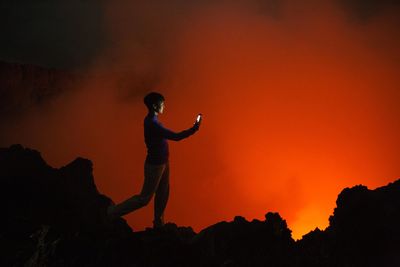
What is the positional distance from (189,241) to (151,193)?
4.02ft

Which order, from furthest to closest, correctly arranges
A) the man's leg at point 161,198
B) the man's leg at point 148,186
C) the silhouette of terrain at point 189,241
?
the man's leg at point 161,198
the man's leg at point 148,186
the silhouette of terrain at point 189,241

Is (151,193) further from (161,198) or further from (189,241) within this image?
(189,241)

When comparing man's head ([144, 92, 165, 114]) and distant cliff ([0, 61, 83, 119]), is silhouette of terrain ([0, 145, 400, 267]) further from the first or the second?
distant cliff ([0, 61, 83, 119])

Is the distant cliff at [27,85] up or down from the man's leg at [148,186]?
up

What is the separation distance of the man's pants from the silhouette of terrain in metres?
→ 0.50

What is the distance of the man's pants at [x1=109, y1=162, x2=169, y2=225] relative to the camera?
250 inches

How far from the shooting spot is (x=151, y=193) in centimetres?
671

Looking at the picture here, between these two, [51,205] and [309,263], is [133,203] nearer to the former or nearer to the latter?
[51,205]

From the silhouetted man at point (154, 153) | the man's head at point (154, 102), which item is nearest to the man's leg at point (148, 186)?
the silhouetted man at point (154, 153)

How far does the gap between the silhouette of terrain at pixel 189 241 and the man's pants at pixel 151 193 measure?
504 mm

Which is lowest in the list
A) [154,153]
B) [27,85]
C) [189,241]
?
[189,241]

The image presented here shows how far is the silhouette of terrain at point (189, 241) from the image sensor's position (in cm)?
500

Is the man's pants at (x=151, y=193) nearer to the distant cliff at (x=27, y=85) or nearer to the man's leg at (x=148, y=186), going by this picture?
the man's leg at (x=148, y=186)

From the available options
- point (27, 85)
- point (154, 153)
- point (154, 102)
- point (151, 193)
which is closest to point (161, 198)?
point (151, 193)
